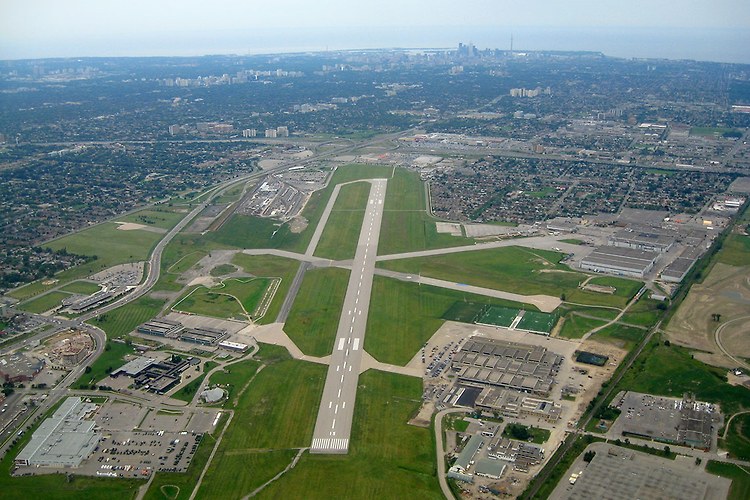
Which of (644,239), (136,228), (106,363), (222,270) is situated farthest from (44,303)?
(644,239)

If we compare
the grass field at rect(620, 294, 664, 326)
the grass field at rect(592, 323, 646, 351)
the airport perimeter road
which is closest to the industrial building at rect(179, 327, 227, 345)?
the airport perimeter road

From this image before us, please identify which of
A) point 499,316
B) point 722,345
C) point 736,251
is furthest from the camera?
point 736,251

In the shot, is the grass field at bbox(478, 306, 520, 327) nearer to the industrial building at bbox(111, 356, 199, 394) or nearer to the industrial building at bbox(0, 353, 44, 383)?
the industrial building at bbox(111, 356, 199, 394)

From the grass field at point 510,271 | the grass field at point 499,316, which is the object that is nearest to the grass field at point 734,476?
the grass field at point 499,316

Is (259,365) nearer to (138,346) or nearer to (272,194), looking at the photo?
(138,346)

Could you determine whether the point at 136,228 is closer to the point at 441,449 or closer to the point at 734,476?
the point at 441,449

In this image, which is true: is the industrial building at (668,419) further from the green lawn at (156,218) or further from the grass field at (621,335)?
the green lawn at (156,218)

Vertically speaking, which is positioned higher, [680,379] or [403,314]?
[403,314]
